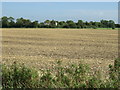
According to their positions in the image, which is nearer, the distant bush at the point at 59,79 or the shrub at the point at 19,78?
the distant bush at the point at 59,79

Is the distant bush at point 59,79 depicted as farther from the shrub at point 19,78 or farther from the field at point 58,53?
the field at point 58,53

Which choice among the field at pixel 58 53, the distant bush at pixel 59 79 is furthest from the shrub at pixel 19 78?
the field at pixel 58 53

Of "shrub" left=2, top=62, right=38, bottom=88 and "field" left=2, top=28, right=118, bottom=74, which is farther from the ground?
"shrub" left=2, top=62, right=38, bottom=88

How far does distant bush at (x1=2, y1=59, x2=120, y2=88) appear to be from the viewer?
462cm

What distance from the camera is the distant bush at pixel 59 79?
4.62 metres

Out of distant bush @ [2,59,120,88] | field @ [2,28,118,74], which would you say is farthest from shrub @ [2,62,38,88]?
field @ [2,28,118,74]

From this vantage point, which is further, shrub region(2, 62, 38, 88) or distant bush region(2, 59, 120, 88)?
shrub region(2, 62, 38, 88)

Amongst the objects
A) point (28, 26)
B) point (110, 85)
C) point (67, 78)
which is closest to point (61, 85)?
point (67, 78)

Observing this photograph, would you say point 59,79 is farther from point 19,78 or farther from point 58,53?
point 58,53

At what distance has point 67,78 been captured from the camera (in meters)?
4.81

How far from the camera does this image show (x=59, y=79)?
489cm

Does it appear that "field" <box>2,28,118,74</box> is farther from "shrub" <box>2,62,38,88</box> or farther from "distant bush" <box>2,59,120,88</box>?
"shrub" <box>2,62,38,88</box>

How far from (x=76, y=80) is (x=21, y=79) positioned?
3.32ft

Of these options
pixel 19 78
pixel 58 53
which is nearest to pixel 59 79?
pixel 19 78
